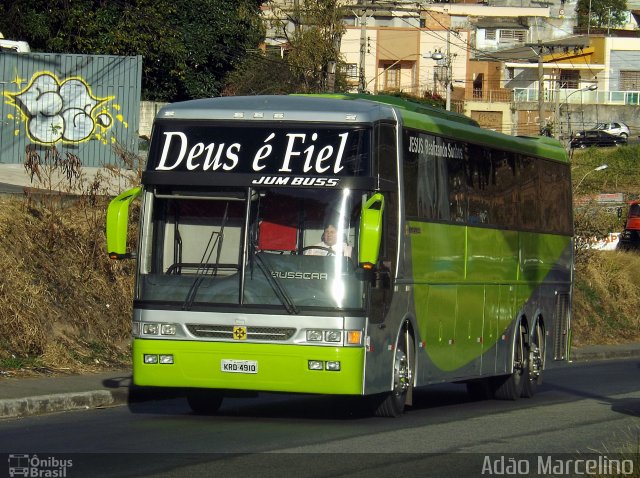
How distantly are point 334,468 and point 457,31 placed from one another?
74417 millimetres

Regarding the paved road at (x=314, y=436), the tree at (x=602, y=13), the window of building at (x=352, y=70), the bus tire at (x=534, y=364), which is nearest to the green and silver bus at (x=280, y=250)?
the paved road at (x=314, y=436)

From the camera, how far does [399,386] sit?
1357cm

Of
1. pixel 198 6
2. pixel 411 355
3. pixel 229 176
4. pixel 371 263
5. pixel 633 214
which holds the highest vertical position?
pixel 198 6

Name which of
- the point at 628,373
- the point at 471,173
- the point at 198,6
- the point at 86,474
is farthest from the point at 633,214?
the point at 86,474

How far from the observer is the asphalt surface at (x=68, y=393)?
13477 mm

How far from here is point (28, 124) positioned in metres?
28.9

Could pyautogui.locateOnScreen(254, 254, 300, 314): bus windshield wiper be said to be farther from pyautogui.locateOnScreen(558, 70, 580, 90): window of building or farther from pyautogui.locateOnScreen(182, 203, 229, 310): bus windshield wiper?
pyautogui.locateOnScreen(558, 70, 580, 90): window of building

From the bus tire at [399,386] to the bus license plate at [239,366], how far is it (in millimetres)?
1720

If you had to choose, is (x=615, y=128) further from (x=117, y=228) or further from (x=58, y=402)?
(x=117, y=228)

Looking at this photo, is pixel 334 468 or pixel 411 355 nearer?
pixel 334 468

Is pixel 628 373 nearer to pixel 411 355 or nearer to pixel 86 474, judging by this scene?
pixel 411 355

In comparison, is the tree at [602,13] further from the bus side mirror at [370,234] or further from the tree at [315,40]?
the bus side mirror at [370,234]

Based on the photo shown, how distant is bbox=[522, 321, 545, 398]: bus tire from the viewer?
721 inches

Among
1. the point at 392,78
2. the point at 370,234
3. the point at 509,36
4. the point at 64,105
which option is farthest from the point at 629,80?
the point at 370,234
